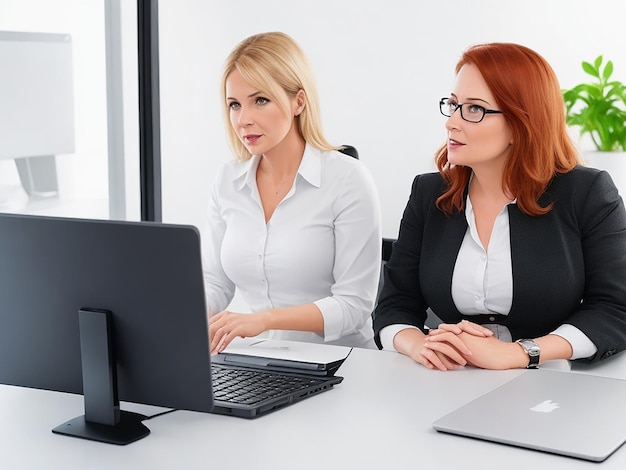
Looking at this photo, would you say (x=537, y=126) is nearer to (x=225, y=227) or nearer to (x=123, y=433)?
(x=225, y=227)

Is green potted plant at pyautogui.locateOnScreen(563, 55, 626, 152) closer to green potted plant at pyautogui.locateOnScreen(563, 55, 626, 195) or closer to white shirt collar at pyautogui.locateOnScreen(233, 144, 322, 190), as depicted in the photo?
green potted plant at pyautogui.locateOnScreen(563, 55, 626, 195)

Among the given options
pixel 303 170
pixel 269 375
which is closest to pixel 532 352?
pixel 269 375

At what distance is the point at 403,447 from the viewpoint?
4.61 ft

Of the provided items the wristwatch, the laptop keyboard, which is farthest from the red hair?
the laptop keyboard

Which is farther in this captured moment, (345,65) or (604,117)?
(345,65)

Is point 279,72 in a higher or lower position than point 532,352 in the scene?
higher

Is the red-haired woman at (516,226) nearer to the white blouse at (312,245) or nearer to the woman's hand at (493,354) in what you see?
the woman's hand at (493,354)

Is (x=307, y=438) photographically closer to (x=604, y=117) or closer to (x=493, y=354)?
(x=493, y=354)

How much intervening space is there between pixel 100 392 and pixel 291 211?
1.05 meters

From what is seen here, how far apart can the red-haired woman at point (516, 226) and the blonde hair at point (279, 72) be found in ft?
1.59

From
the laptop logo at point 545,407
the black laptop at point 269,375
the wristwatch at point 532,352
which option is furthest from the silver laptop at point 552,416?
the black laptop at point 269,375

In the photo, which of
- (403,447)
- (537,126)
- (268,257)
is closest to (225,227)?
(268,257)

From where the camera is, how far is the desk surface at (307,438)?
4.43 feet

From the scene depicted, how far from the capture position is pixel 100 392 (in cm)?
151
